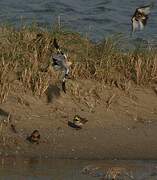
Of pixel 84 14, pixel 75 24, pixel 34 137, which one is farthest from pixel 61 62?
pixel 84 14

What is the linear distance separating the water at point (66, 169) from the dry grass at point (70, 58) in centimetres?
118

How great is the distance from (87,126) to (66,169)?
A: 3.83 ft

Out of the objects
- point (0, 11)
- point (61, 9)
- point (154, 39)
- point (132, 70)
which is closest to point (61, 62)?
point (132, 70)

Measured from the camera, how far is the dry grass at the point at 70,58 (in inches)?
354

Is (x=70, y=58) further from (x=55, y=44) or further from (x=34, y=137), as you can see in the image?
(x=34, y=137)

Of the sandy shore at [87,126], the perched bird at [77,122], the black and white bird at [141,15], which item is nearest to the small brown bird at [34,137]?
the sandy shore at [87,126]

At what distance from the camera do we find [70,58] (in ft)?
31.2

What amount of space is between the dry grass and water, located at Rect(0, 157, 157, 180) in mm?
1183

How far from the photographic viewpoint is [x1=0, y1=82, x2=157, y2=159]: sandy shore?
8219mm

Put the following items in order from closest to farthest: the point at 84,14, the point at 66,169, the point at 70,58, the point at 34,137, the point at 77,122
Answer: the point at 66,169 < the point at 34,137 < the point at 77,122 < the point at 70,58 < the point at 84,14

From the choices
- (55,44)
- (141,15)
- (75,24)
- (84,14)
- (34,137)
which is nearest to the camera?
(34,137)

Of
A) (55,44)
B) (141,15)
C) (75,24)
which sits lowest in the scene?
(75,24)

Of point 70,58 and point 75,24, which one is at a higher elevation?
point 70,58

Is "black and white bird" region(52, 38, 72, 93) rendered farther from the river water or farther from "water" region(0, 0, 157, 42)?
"water" region(0, 0, 157, 42)
